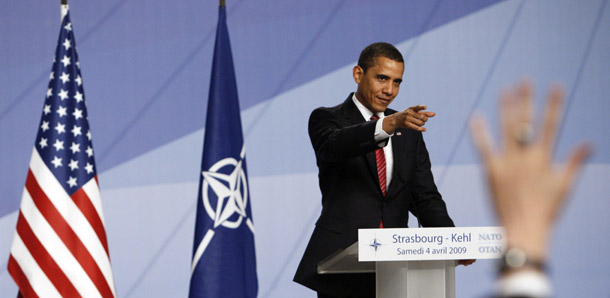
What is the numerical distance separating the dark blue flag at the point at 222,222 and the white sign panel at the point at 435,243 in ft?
4.58

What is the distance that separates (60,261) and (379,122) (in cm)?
152

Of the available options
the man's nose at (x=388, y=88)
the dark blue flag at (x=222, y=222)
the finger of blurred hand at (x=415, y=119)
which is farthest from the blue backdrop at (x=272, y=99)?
the finger of blurred hand at (x=415, y=119)

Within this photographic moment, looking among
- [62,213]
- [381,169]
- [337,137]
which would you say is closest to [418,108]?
[337,137]

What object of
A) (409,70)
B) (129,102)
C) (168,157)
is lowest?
(168,157)

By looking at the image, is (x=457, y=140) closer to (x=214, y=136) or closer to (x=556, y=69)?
(x=556, y=69)

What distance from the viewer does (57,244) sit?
2988 millimetres

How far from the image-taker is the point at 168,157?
14.0ft

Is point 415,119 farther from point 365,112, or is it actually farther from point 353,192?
point 365,112

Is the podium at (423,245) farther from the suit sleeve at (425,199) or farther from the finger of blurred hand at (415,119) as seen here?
the suit sleeve at (425,199)

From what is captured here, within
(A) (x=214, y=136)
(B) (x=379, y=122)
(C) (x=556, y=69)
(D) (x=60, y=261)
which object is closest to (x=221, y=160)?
(A) (x=214, y=136)

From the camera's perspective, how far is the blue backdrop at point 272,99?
4.20 metres

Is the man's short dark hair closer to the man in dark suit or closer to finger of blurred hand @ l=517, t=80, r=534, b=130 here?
the man in dark suit

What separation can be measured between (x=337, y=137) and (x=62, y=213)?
132 centimetres

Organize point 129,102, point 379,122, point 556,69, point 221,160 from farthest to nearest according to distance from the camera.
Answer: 1. point 556,69
2. point 129,102
3. point 221,160
4. point 379,122
